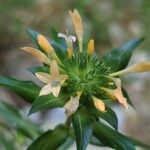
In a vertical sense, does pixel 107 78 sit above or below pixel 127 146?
above

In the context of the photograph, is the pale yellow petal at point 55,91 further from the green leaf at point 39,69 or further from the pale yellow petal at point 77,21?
the pale yellow petal at point 77,21

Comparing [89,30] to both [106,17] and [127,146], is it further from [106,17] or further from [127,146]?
[127,146]

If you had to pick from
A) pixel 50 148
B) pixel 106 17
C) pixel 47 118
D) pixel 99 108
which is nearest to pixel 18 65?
pixel 47 118

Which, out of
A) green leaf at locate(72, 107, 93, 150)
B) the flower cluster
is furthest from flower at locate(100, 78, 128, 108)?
green leaf at locate(72, 107, 93, 150)

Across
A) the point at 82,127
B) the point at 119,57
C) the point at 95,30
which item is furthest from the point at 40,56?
the point at 95,30

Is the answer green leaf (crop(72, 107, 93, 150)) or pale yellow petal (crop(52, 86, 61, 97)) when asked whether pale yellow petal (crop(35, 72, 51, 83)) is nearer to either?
pale yellow petal (crop(52, 86, 61, 97))

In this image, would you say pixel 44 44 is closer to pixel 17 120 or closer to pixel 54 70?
pixel 54 70
